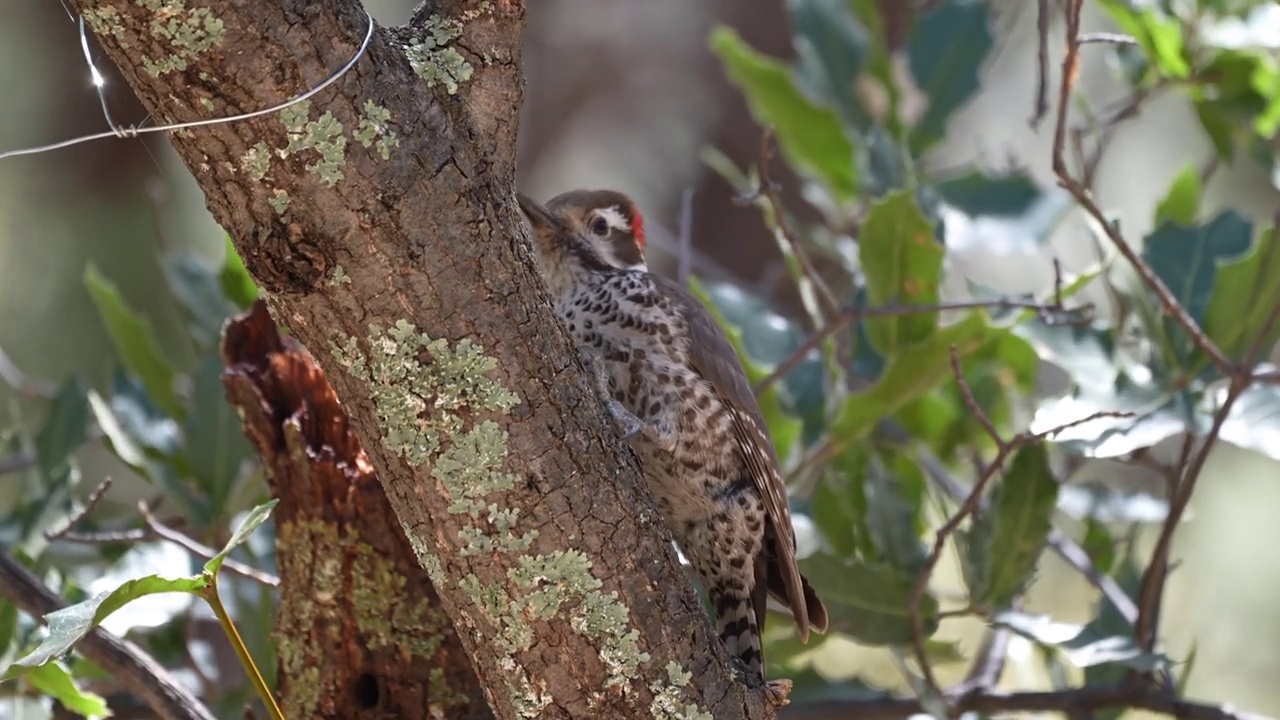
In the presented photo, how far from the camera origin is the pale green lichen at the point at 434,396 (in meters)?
1.56

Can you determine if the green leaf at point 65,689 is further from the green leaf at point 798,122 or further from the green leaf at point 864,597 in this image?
the green leaf at point 798,122

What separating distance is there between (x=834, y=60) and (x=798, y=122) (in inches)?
7.9

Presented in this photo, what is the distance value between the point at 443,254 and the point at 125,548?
171cm

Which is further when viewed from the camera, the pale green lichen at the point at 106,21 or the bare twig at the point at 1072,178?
the bare twig at the point at 1072,178

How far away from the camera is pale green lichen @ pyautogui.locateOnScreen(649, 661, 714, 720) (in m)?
1.71

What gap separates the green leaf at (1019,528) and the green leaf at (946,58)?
1180 millimetres

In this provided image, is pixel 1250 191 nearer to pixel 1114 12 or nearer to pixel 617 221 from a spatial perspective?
pixel 1114 12

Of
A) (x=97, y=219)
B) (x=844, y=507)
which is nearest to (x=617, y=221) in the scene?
(x=844, y=507)

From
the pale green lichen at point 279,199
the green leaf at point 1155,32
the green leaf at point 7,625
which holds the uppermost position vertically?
the green leaf at point 1155,32

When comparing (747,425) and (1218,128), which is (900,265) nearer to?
(747,425)

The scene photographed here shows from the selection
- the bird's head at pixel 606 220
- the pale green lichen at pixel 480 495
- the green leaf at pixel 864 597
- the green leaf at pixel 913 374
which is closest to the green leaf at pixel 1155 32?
the green leaf at pixel 913 374

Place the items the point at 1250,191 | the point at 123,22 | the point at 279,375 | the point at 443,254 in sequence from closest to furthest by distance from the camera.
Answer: the point at 123,22 < the point at 443,254 < the point at 279,375 < the point at 1250,191

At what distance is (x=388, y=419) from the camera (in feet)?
5.23

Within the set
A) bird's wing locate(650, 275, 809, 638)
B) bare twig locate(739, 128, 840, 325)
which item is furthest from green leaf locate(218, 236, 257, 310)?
bare twig locate(739, 128, 840, 325)
